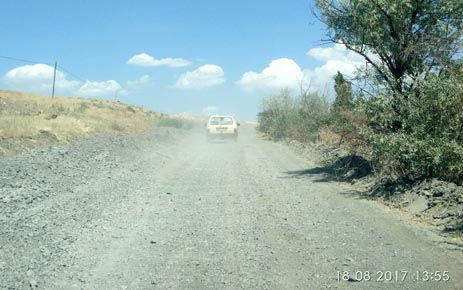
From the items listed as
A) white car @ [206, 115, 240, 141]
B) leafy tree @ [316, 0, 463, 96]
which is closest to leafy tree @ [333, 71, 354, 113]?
leafy tree @ [316, 0, 463, 96]

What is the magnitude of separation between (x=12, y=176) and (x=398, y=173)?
9.46 m

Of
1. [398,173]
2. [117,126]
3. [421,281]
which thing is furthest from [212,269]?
[117,126]

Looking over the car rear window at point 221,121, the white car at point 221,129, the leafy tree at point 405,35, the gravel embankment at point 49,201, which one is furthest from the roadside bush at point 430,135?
the car rear window at point 221,121

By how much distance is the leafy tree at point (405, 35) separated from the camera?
13641 mm

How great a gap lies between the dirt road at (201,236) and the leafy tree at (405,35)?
11.9ft

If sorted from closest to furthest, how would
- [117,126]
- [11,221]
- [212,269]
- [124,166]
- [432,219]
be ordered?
1. [212,269]
2. [11,221]
3. [432,219]
4. [124,166]
5. [117,126]

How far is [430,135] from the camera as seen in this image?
1172cm

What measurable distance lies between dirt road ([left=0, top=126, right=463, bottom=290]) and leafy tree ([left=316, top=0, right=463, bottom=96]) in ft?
11.9

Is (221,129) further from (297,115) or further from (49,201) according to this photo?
(49,201)

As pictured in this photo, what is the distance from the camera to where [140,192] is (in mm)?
12734

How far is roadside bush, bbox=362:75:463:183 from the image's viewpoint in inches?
444

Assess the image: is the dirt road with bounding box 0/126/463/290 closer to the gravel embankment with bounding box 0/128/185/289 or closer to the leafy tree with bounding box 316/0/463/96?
the gravel embankment with bounding box 0/128/185/289

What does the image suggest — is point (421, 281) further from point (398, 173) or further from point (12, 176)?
point (12, 176)

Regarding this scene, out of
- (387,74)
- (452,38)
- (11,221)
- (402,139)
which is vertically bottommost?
(11,221)
